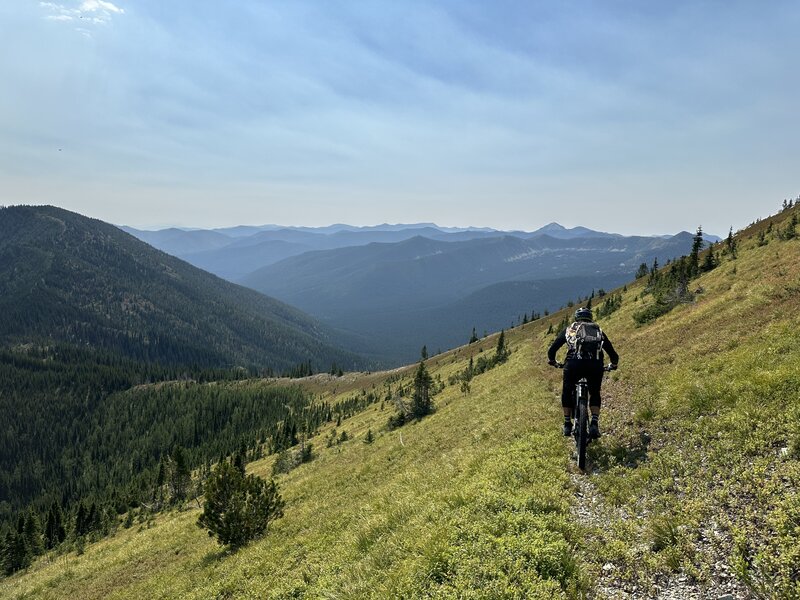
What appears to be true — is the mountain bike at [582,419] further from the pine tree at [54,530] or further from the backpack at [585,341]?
the pine tree at [54,530]

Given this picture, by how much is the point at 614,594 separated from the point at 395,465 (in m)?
15.8

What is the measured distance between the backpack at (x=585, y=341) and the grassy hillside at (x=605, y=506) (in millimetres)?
2872

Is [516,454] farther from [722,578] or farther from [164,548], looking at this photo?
[164,548]

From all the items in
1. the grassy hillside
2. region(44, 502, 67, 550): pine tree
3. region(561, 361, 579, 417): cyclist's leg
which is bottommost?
region(44, 502, 67, 550): pine tree

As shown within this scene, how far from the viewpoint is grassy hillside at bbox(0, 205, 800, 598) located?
6.85 meters

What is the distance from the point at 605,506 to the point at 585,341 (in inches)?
173

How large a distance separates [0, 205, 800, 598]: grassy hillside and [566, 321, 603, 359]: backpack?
287cm

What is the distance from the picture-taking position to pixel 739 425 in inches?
390

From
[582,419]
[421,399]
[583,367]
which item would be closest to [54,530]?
[421,399]

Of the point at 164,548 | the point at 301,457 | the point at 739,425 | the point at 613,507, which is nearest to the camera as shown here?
the point at 613,507

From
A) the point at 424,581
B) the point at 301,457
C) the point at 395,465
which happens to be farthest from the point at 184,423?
the point at 424,581

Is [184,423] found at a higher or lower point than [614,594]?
lower

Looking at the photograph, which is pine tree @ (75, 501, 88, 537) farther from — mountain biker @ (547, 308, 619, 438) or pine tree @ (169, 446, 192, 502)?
mountain biker @ (547, 308, 619, 438)

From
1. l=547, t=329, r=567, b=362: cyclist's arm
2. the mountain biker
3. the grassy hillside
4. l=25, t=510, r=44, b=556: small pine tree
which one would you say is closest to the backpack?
the mountain biker
